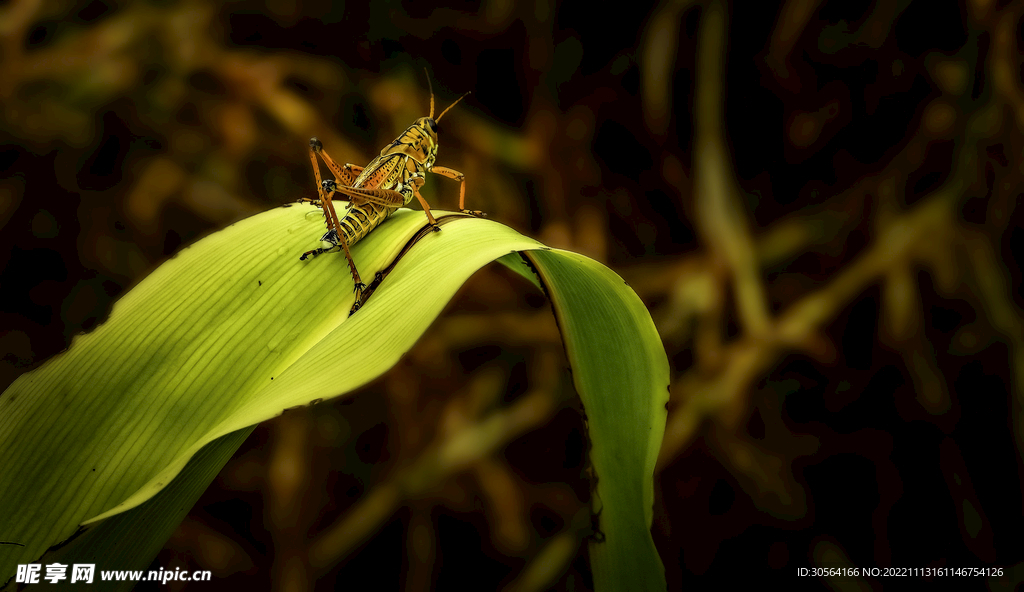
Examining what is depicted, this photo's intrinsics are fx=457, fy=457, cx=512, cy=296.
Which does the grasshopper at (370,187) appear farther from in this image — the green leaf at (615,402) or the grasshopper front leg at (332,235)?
the green leaf at (615,402)

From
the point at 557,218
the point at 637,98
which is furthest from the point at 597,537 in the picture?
the point at 637,98

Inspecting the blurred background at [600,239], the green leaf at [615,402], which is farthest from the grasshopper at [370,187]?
the blurred background at [600,239]

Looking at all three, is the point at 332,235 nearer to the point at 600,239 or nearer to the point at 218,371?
the point at 218,371

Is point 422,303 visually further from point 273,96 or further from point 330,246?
point 273,96

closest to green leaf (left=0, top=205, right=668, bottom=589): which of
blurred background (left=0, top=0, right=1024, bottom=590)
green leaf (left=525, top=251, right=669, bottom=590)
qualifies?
green leaf (left=525, top=251, right=669, bottom=590)

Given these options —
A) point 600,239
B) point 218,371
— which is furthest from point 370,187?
point 600,239

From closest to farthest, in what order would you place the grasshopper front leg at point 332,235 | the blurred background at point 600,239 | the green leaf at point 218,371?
the green leaf at point 218,371 → the grasshopper front leg at point 332,235 → the blurred background at point 600,239

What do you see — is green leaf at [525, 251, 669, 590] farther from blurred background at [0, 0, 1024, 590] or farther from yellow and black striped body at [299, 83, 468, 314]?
blurred background at [0, 0, 1024, 590]
